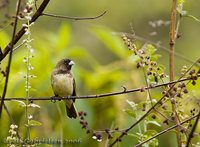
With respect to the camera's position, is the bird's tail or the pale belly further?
the pale belly

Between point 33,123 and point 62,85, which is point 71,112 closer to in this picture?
point 62,85

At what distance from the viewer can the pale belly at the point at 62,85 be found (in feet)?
14.6

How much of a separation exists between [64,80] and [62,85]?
55mm

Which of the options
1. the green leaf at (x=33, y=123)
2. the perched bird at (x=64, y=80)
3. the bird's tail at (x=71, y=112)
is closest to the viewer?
the green leaf at (x=33, y=123)

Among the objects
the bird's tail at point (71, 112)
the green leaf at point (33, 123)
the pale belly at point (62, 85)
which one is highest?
the pale belly at point (62, 85)

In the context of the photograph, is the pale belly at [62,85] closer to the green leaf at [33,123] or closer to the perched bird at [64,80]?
the perched bird at [64,80]

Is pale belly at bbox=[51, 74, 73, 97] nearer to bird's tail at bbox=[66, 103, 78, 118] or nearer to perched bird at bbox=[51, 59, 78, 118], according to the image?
perched bird at bbox=[51, 59, 78, 118]

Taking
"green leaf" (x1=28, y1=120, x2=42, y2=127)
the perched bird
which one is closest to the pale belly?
the perched bird

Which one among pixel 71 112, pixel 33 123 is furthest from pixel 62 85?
pixel 33 123

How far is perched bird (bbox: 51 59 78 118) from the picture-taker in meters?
4.43

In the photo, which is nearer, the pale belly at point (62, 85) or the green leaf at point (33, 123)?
the green leaf at point (33, 123)

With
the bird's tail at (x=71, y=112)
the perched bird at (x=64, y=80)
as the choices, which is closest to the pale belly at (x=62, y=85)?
the perched bird at (x=64, y=80)

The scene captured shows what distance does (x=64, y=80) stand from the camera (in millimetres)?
4512

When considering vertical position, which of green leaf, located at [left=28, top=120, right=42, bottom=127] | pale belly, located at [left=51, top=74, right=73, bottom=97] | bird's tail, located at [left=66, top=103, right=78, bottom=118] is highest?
pale belly, located at [left=51, top=74, right=73, bottom=97]
